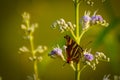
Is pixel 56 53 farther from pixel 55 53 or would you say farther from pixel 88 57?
pixel 88 57

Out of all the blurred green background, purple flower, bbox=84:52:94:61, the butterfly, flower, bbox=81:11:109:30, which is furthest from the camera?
the blurred green background

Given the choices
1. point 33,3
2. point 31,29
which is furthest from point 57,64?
point 31,29

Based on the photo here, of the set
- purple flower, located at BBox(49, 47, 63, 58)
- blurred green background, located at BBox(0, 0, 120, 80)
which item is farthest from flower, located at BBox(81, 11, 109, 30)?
blurred green background, located at BBox(0, 0, 120, 80)

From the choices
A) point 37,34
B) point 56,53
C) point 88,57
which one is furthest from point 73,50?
point 37,34

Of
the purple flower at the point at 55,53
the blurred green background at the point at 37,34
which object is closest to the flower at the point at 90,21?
the purple flower at the point at 55,53

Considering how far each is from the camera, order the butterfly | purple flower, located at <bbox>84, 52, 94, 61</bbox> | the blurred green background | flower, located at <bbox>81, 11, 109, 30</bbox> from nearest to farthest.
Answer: the butterfly, purple flower, located at <bbox>84, 52, 94, 61</bbox>, flower, located at <bbox>81, 11, 109, 30</bbox>, the blurred green background

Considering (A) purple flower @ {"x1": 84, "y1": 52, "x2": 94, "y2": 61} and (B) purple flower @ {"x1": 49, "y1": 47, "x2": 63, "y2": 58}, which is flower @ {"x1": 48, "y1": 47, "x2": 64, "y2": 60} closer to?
(B) purple flower @ {"x1": 49, "y1": 47, "x2": 63, "y2": 58}

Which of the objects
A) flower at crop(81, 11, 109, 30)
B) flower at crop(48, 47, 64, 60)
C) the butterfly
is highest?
flower at crop(81, 11, 109, 30)

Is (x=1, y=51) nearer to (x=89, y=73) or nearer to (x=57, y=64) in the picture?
(x=57, y=64)

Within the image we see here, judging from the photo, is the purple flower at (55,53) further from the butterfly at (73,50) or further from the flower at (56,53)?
the butterfly at (73,50)
